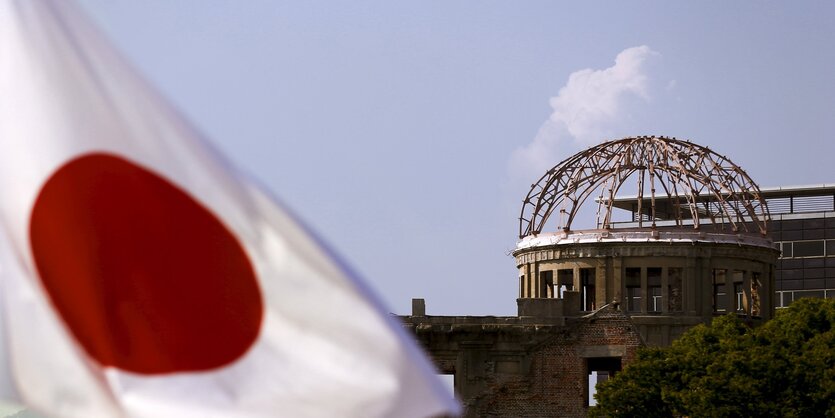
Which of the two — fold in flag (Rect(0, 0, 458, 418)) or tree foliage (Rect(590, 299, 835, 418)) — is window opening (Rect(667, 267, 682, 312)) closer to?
tree foliage (Rect(590, 299, 835, 418))

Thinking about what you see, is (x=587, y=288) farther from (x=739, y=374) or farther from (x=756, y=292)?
(x=739, y=374)

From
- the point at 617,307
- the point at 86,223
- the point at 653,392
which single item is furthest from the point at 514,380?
the point at 86,223

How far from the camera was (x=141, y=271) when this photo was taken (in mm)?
5691

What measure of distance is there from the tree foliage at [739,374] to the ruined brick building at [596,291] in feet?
18.4

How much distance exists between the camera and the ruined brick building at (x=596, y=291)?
197 ft

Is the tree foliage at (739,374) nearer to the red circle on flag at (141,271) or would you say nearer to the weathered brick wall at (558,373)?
the weathered brick wall at (558,373)


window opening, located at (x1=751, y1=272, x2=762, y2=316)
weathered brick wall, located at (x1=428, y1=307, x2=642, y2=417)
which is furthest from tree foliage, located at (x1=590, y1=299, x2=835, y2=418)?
window opening, located at (x1=751, y1=272, x2=762, y2=316)

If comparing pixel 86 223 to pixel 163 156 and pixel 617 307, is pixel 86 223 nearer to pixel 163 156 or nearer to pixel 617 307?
Result: pixel 163 156

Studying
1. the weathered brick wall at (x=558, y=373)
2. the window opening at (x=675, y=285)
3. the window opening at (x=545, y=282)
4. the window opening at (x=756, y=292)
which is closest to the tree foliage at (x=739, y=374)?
the weathered brick wall at (x=558, y=373)

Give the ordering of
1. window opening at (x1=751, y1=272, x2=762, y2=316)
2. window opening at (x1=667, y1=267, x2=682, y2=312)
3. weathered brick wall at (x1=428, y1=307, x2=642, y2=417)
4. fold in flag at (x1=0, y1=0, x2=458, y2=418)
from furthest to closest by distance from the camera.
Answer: window opening at (x1=751, y1=272, x2=762, y2=316)
window opening at (x1=667, y1=267, x2=682, y2=312)
weathered brick wall at (x1=428, y1=307, x2=642, y2=417)
fold in flag at (x1=0, y1=0, x2=458, y2=418)

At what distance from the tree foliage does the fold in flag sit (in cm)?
4485

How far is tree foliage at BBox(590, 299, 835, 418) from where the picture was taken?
49.3 meters

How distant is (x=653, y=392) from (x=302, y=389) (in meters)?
47.6

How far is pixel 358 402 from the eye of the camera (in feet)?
18.0
